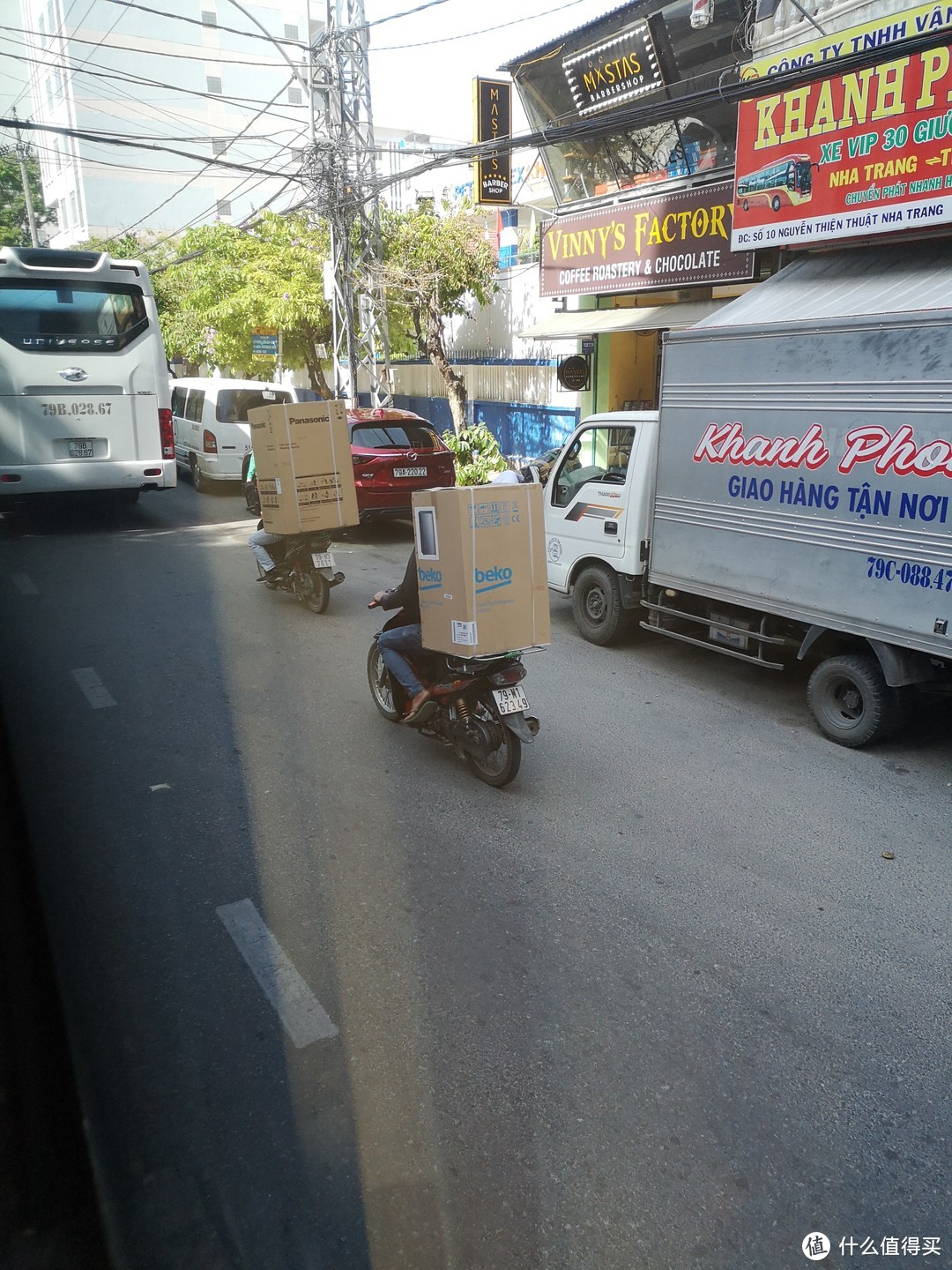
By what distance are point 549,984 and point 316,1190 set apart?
4.05ft

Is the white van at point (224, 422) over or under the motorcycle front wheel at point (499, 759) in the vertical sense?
over

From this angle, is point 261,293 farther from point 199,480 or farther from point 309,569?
point 309,569

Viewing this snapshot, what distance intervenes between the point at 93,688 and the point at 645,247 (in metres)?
10.8

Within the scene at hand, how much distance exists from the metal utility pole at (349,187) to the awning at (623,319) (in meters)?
3.58

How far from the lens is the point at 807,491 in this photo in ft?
20.5

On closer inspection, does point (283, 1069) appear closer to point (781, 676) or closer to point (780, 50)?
point (781, 676)

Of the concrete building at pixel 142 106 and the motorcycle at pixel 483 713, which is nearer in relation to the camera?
the motorcycle at pixel 483 713

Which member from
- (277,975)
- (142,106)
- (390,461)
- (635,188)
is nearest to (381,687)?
(277,975)

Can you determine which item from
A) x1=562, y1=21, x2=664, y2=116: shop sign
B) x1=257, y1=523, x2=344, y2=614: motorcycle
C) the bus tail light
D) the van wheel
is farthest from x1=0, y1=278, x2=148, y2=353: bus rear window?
x1=562, y1=21, x2=664, y2=116: shop sign

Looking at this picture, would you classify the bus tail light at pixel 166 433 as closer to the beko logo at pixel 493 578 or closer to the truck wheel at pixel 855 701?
the beko logo at pixel 493 578

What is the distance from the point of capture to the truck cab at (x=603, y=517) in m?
7.84

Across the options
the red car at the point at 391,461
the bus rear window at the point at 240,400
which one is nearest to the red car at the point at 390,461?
the red car at the point at 391,461

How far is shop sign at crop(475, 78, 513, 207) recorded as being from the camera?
15.6 metres

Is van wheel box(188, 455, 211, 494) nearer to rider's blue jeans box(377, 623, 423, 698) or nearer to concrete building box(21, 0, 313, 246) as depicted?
rider's blue jeans box(377, 623, 423, 698)
